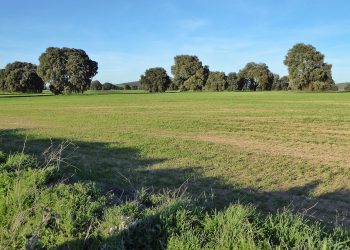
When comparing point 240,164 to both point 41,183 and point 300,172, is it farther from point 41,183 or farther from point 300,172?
point 41,183

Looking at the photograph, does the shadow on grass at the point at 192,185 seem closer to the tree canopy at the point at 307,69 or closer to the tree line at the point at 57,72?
the tree line at the point at 57,72

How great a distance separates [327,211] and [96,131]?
45.5 feet

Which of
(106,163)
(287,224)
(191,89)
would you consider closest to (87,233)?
(287,224)

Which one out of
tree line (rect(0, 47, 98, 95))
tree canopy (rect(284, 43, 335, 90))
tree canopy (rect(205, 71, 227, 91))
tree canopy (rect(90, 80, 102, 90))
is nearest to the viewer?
tree canopy (rect(284, 43, 335, 90))

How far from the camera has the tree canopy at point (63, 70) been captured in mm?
92075

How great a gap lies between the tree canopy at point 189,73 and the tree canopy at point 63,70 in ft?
126

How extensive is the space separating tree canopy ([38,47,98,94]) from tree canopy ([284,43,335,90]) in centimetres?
4946

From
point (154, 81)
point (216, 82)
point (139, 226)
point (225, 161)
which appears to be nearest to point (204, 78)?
point (216, 82)

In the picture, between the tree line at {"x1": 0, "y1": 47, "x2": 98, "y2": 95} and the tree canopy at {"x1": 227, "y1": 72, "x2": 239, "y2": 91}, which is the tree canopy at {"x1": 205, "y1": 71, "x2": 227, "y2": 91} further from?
the tree line at {"x1": 0, "y1": 47, "x2": 98, "y2": 95}

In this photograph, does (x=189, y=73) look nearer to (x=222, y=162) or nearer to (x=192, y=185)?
(x=222, y=162)

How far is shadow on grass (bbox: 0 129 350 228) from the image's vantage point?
7.28m

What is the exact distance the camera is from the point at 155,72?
128000 millimetres

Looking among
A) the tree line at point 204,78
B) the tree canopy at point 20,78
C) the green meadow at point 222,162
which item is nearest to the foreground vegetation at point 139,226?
the green meadow at point 222,162

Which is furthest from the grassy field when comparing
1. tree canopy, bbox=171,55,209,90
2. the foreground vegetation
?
tree canopy, bbox=171,55,209,90
